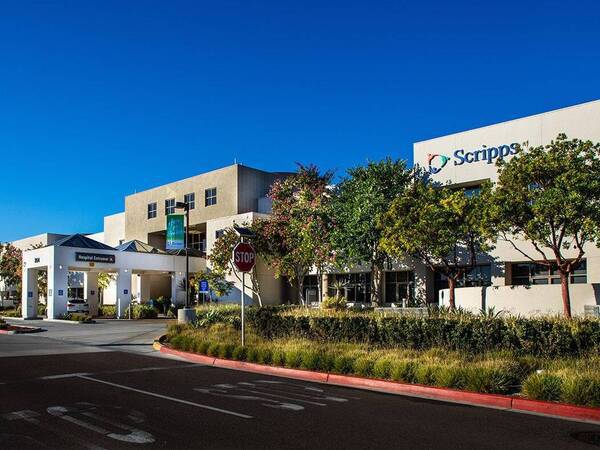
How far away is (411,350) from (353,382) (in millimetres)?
2352

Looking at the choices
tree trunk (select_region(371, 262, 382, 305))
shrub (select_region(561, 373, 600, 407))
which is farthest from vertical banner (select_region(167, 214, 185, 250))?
shrub (select_region(561, 373, 600, 407))

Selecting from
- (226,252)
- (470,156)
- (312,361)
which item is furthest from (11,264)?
(312,361)

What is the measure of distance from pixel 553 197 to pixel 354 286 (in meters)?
20.7

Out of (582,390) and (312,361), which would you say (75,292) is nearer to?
(312,361)

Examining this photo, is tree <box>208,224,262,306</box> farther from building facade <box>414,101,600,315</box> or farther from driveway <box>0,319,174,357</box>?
building facade <box>414,101,600,315</box>

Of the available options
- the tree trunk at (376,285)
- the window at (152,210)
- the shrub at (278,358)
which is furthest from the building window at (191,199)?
the shrub at (278,358)

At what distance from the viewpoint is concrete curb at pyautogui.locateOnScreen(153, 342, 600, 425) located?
8.91 m

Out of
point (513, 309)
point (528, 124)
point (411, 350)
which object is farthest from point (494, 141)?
point (411, 350)

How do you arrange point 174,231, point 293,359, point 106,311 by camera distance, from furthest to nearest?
point 106,311
point 174,231
point 293,359

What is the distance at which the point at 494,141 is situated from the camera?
3083cm

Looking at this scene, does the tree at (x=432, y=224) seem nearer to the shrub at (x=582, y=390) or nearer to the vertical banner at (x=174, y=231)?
the shrub at (x=582, y=390)

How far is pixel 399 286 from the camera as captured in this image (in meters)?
37.1

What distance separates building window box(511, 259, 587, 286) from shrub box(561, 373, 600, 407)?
1986cm

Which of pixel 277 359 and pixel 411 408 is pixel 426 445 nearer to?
pixel 411 408
